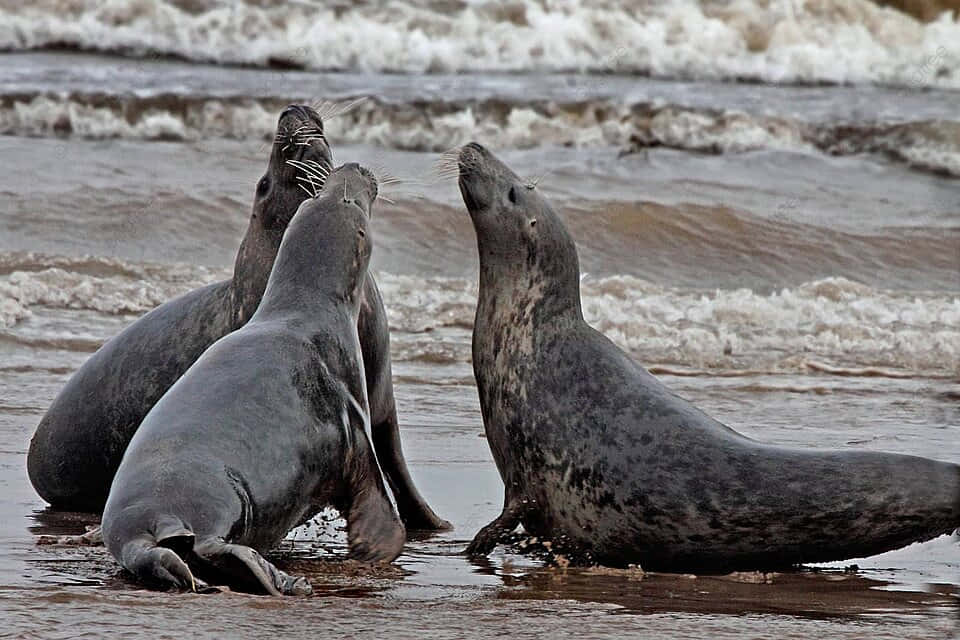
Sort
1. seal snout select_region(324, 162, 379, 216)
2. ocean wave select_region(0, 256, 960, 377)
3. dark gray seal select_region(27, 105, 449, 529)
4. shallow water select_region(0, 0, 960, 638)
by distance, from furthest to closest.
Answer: ocean wave select_region(0, 256, 960, 377)
dark gray seal select_region(27, 105, 449, 529)
seal snout select_region(324, 162, 379, 216)
shallow water select_region(0, 0, 960, 638)

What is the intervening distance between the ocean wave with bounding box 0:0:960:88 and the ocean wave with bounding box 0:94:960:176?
2.98 m

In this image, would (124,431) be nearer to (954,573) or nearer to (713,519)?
(713,519)

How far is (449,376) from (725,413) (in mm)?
1624

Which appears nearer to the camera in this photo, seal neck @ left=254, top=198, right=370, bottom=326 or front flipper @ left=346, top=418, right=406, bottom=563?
front flipper @ left=346, top=418, right=406, bottom=563

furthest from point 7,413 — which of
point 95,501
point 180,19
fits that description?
point 180,19

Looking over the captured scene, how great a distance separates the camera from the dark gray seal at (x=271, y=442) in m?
4.46

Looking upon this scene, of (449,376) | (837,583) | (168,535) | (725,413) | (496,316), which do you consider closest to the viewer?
(168,535)

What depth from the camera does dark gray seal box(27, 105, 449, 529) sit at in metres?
6.28

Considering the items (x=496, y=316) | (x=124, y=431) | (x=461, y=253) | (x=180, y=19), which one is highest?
(x=180, y=19)

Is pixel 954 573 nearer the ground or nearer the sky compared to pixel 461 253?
nearer the ground

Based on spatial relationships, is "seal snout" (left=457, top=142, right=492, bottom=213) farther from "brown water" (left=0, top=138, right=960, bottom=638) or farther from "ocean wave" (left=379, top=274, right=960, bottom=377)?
"ocean wave" (left=379, top=274, right=960, bottom=377)

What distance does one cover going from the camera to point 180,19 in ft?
68.9

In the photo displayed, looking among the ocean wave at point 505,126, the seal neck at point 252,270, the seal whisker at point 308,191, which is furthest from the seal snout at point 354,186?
the ocean wave at point 505,126

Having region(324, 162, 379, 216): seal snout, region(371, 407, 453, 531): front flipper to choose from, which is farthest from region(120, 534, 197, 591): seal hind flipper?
region(324, 162, 379, 216): seal snout
